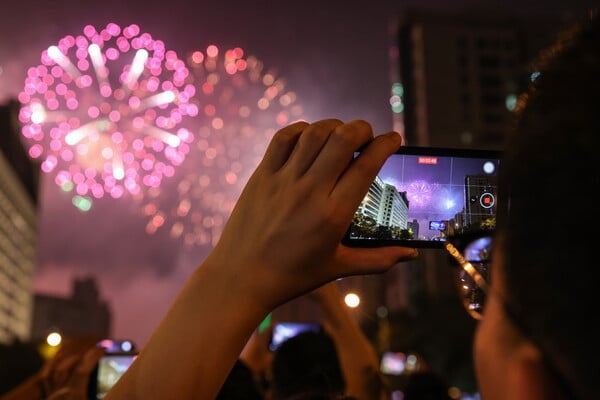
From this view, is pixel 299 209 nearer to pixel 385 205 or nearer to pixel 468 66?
pixel 385 205

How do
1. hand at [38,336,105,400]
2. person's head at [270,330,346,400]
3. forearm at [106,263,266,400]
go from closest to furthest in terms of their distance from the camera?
forearm at [106,263,266,400] < hand at [38,336,105,400] < person's head at [270,330,346,400]

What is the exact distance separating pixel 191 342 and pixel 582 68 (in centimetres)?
67

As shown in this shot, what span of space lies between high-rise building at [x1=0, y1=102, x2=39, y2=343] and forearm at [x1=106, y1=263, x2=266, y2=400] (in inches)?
3084

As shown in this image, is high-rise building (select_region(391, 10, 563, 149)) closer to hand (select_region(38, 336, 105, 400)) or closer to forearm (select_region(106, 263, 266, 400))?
hand (select_region(38, 336, 105, 400))

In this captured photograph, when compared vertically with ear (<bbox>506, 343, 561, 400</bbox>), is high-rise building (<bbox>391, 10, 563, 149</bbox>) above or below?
above

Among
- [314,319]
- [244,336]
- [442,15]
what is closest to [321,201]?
[244,336]

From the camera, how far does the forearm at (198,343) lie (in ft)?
3.52

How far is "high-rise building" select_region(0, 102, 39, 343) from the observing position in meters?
80.8

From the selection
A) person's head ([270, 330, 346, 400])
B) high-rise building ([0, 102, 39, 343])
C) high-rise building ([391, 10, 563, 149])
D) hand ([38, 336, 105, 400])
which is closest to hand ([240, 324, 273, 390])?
person's head ([270, 330, 346, 400])

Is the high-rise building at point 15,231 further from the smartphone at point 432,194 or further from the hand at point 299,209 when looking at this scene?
the hand at point 299,209

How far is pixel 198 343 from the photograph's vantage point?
1.08 meters

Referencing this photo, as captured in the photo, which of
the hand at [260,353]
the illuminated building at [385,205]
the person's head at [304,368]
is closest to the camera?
the illuminated building at [385,205]

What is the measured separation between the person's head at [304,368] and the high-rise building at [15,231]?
→ 7556cm

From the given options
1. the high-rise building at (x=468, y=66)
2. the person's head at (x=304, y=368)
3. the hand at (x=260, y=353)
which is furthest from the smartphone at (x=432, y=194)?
the high-rise building at (x=468, y=66)
